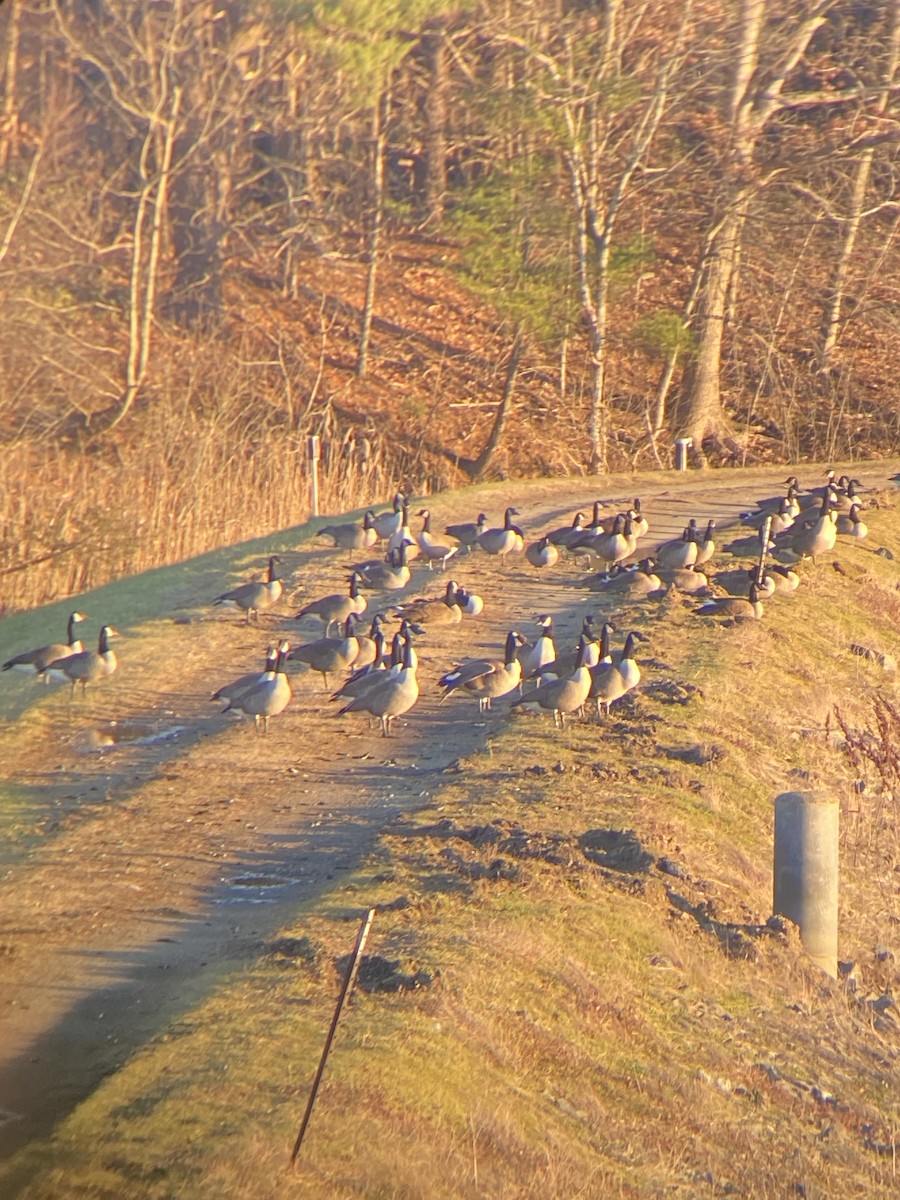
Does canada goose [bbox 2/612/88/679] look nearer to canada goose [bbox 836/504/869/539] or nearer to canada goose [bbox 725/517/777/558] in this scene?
canada goose [bbox 725/517/777/558]

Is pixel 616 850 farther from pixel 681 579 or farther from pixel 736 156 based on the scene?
pixel 736 156

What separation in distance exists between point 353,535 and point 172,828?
9514 millimetres

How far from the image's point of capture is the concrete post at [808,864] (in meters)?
10.6

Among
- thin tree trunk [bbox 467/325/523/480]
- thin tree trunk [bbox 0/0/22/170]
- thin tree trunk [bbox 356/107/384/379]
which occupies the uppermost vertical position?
thin tree trunk [bbox 0/0/22/170]

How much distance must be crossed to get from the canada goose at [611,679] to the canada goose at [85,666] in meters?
4.64

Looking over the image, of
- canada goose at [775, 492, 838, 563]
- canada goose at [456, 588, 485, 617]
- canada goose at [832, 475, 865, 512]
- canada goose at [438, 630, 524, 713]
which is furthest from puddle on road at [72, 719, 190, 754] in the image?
canada goose at [832, 475, 865, 512]

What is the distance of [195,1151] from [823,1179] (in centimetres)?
361

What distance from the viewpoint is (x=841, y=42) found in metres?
40.0

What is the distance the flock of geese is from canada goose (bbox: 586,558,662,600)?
0.07 feet

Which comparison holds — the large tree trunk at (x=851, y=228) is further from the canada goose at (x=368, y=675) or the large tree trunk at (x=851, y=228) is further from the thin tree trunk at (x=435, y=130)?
the canada goose at (x=368, y=675)

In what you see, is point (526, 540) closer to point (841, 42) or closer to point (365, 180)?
point (841, 42)

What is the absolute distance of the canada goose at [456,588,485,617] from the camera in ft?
56.4

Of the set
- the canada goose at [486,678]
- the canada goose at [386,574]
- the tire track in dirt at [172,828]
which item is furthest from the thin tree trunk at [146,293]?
the canada goose at [486,678]

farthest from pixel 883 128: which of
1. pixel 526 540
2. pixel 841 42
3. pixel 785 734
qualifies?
pixel 785 734
